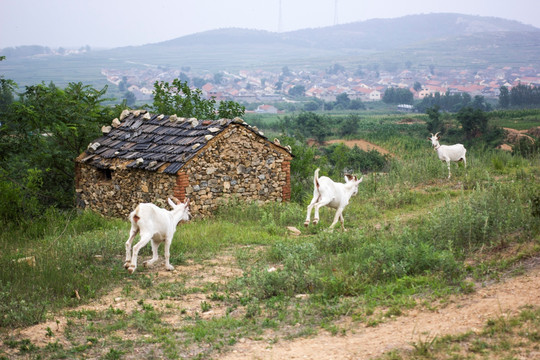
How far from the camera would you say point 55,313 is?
7.57m

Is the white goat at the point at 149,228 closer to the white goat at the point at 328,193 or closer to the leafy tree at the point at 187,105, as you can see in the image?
the white goat at the point at 328,193

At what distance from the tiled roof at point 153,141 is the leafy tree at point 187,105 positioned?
177 inches

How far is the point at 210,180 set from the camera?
15734 millimetres

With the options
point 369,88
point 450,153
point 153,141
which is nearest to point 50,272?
point 153,141

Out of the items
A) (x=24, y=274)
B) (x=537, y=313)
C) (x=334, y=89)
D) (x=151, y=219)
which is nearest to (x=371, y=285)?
(x=537, y=313)

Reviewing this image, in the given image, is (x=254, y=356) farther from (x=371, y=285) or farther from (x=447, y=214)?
(x=447, y=214)

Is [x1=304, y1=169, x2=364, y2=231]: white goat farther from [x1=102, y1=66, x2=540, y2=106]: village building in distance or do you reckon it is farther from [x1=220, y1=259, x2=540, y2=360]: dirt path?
[x1=102, y1=66, x2=540, y2=106]: village building in distance

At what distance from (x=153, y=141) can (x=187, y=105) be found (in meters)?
7.09

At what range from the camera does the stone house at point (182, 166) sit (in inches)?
606

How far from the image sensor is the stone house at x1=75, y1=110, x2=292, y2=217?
15.4m

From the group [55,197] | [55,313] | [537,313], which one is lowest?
[55,197]

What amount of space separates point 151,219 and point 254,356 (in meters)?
3.96

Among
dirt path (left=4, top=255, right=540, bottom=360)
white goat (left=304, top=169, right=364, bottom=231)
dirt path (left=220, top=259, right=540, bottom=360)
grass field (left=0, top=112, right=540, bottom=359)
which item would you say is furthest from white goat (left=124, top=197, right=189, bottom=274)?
dirt path (left=220, top=259, right=540, bottom=360)

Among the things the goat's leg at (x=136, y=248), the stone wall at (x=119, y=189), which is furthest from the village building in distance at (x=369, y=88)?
the goat's leg at (x=136, y=248)
